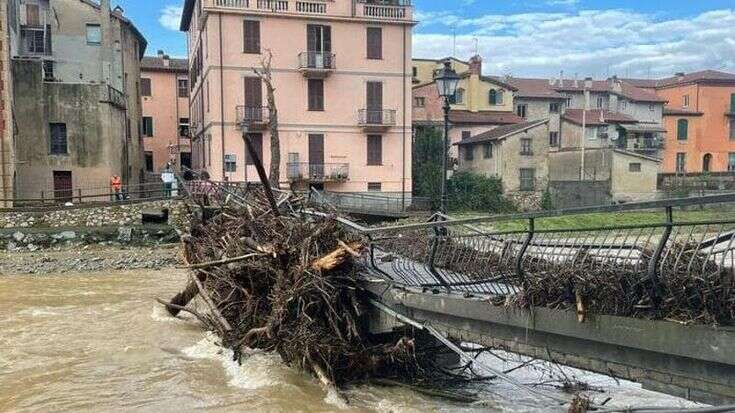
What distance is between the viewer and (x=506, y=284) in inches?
274

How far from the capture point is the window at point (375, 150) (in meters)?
40.5

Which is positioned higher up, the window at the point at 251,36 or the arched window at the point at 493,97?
the window at the point at 251,36

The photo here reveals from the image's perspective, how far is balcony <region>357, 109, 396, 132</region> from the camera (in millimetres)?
40031

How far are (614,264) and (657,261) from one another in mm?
536

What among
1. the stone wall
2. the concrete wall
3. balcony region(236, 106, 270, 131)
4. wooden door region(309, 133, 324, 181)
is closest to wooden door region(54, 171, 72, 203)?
the stone wall

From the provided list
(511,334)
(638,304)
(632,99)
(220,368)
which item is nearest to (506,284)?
(511,334)

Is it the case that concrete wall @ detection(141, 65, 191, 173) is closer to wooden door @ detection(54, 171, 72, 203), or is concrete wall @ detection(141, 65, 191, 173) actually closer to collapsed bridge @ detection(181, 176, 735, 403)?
wooden door @ detection(54, 171, 72, 203)

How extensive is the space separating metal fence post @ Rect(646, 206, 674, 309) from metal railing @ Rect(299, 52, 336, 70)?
35504 millimetres

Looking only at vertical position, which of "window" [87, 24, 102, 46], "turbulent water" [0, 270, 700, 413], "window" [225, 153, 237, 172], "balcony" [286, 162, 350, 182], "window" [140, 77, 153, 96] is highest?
"window" [87, 24, 102, 46]

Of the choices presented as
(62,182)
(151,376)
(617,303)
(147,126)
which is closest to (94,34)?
(62,182)

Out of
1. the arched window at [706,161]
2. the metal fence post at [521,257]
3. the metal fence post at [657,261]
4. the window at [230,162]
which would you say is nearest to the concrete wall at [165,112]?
the window at [230,162]

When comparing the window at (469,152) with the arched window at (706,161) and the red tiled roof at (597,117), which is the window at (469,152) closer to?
the red tiled roof at (597,117)

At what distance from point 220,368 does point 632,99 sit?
58736 mm

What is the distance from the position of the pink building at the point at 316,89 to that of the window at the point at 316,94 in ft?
0.21
